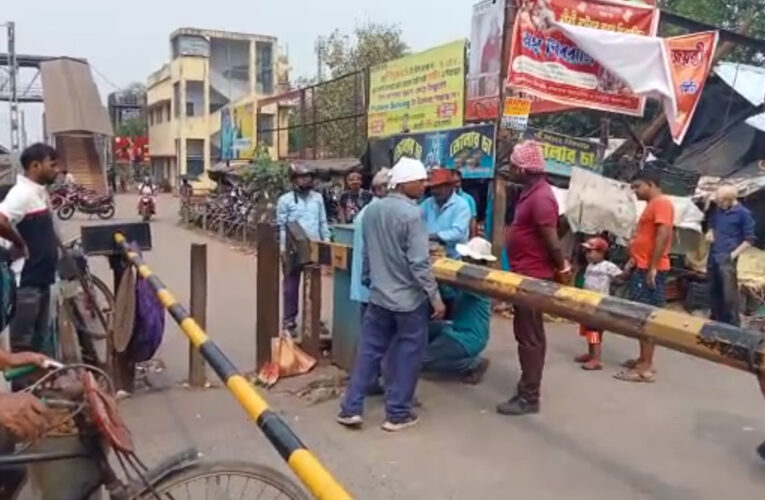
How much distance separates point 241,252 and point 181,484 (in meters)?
14.2

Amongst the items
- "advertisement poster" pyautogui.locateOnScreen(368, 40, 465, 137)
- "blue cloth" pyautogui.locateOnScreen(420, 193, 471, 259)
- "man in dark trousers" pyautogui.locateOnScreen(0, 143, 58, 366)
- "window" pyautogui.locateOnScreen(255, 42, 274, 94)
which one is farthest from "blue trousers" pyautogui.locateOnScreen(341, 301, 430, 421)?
"window" pyautogui.locateOnScreen(255, 42, 274, 94)

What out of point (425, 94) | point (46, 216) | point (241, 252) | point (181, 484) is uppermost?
point (425, 94)

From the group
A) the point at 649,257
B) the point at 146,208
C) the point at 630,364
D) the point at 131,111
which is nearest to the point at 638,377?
the point at 630,364

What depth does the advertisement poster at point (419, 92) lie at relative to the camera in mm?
10164

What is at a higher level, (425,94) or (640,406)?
(425,94)

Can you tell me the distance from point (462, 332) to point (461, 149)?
4014 millimetres

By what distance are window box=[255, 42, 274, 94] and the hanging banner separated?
144ft

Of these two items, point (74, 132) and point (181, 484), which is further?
point (74, 132)

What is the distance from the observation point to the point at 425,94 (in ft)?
35.7

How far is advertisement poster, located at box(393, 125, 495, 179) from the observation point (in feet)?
29.7

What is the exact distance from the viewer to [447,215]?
6.41 meters

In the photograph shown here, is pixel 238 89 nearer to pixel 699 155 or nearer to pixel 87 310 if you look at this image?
pixel 699 155

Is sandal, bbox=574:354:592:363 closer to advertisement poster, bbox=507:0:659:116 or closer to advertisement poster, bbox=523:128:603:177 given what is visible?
advertisement poster, bbox=523:128:603:177

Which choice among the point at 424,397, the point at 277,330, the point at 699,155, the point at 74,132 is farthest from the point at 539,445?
the point at 74,132
